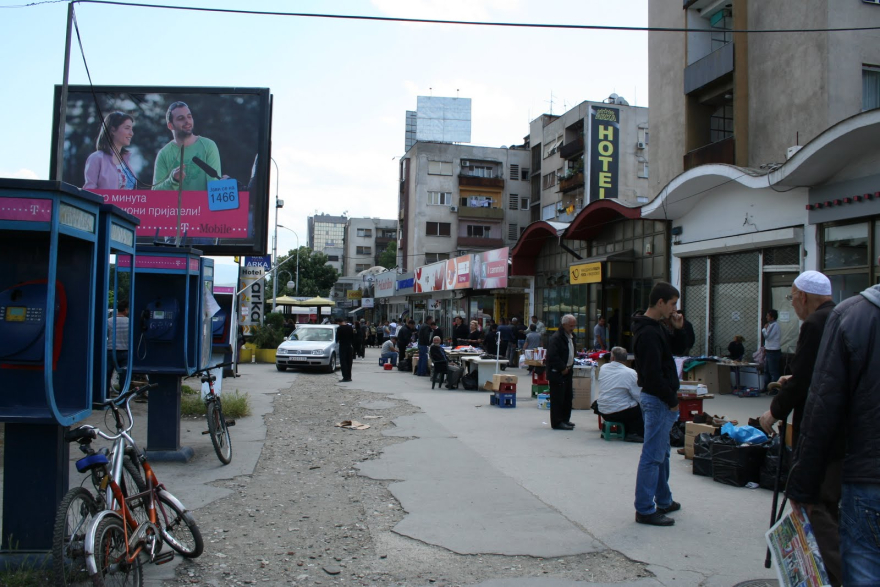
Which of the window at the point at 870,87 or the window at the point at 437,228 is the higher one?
the window at the point at 437,228

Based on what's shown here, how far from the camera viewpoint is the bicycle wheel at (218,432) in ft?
25.4

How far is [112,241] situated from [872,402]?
15.2 ft

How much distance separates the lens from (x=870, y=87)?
1616cm

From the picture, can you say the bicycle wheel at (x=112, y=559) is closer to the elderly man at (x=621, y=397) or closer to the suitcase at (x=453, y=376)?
the elderly man at (x=621, y=397)

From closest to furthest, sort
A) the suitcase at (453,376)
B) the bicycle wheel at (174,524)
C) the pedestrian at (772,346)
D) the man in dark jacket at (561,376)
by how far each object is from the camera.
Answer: the bicycle wheel at (174,524) → the man in dark jacket at (561,376) → the pedestrian at (772,346) → the suitcase at (453,376)

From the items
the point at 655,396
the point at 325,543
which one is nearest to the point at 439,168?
the point at 655,396

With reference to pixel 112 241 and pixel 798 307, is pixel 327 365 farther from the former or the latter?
pixel 798 307

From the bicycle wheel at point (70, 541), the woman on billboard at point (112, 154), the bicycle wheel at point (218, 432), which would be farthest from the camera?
the woman on billboard at point (112, 154)

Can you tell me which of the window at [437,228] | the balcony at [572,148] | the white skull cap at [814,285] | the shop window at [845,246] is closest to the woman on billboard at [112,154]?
the white skull cap at [814,285]

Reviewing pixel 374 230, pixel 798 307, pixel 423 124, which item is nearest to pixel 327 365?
pixel 798 307

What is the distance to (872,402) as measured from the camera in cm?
272

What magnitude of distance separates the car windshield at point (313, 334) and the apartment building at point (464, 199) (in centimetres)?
3571

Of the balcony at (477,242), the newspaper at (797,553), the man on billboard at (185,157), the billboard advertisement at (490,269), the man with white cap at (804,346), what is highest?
the balcony at (477,242)

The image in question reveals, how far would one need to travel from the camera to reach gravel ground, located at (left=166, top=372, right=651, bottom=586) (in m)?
4.58
